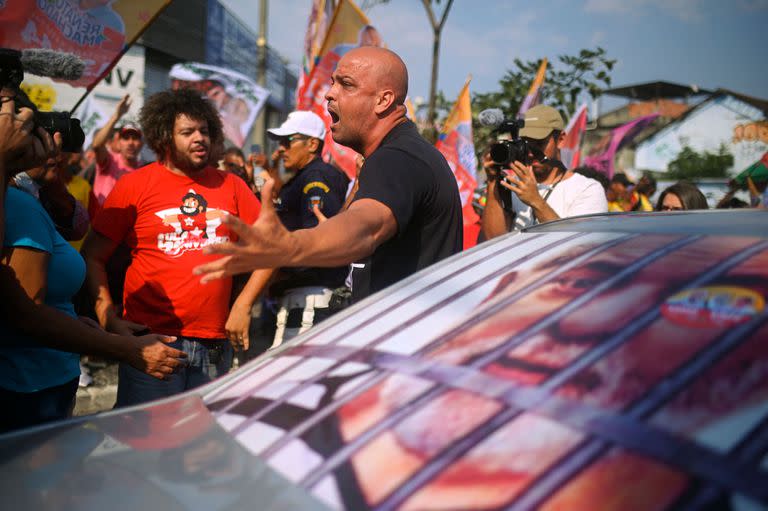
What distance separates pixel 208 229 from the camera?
306 cm

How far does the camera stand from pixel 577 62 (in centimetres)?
756

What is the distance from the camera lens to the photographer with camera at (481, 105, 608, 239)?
3.43m

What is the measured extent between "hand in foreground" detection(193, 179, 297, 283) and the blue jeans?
150 centimetres

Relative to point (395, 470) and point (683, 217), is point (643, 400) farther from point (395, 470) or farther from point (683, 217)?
→ point (683, 217)

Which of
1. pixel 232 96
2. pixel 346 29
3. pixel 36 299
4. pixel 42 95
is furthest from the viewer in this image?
pixel 232 96

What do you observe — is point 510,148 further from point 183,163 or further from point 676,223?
point 676,223

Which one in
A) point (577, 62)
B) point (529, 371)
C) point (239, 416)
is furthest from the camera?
point (577, 62)

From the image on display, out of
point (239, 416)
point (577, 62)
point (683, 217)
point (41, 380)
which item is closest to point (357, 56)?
point (683, 217)

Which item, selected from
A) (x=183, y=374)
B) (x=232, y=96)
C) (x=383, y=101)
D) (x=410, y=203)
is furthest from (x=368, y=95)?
(x=232, y=96)

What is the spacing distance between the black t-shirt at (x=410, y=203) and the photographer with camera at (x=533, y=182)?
49.7 inches

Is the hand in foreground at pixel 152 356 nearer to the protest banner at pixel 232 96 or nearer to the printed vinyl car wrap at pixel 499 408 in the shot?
the printed vinyl car wrap at pixel 499 408

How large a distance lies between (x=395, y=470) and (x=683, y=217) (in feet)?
3.38

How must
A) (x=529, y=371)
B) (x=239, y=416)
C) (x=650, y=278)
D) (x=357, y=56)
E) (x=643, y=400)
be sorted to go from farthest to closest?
(x=357, y=56) → (x=239, y=416) → (x=650, y=278) → (x=529, y=371) → (x=643, y=400)

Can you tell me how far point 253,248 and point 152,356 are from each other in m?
1.14
